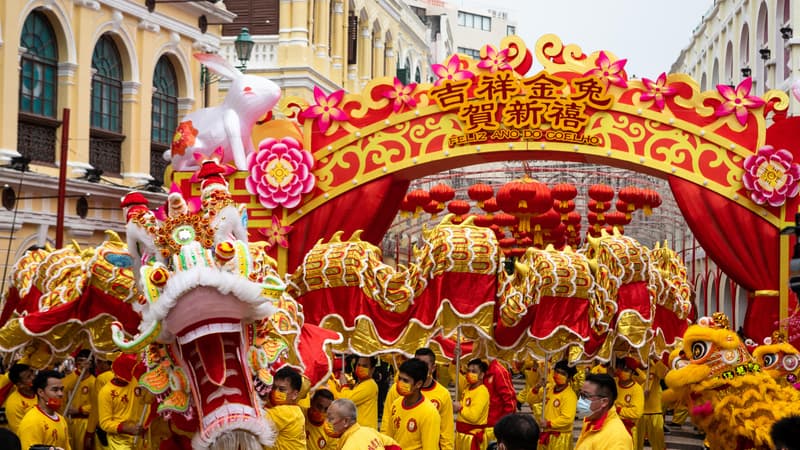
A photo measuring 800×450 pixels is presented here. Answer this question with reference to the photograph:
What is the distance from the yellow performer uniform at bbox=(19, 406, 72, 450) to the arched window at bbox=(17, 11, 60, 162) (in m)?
11.5

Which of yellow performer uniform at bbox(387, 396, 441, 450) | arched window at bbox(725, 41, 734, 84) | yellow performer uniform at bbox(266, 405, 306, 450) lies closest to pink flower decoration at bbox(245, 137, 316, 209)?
yellow performer uniform at bbox(387, 396, 441, 450)

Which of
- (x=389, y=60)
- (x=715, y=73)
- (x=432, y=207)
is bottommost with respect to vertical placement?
(x=432, y=207)

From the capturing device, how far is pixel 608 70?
45.3ft

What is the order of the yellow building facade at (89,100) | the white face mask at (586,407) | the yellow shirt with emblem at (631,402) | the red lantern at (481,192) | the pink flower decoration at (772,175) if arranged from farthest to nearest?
the yellow building facade at (89,100) → the red lantern at (481,192) → the pink flower decoration at (772,175) → the yellow shirt with emblem at (631,402) → the white face mask at (586,407)

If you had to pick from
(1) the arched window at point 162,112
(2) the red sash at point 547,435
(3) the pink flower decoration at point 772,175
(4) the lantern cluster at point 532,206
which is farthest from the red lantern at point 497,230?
(2) the red sash at point 547,435

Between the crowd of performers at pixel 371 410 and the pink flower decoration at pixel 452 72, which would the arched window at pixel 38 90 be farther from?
the pink flower decoration at pixel 452 72

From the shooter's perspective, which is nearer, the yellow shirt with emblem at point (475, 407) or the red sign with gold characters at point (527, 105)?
the yellow shirt with emblem at point (475, 407)

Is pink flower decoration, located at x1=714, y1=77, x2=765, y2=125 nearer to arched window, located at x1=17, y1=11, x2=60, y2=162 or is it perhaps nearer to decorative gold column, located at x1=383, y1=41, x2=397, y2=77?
arched window, located at x1=17, y1=11, x2=60, y2=162

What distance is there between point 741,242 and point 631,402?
247 centimetres

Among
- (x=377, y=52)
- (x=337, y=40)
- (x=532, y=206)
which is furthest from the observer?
(x=377, y=52)

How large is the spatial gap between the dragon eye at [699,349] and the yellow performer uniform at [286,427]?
2525 mm

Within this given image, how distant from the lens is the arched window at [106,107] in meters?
21.3

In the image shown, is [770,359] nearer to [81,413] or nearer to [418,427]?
[418,427]

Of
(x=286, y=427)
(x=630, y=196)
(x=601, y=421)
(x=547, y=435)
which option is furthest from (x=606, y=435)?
(x=630, y=196)
